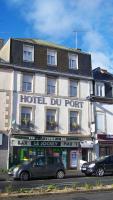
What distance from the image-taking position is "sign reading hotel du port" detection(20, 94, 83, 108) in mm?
33000

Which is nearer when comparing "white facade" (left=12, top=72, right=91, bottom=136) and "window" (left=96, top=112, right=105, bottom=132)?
"white facade" (left=12, top=72, right=91, bottom=136)

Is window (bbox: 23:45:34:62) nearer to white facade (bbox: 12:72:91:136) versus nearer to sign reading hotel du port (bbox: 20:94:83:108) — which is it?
white facade (bbox: 12:72:91:136)

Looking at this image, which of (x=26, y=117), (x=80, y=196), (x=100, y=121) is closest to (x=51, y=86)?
(x=26, y=117)

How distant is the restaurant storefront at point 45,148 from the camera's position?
3172cm

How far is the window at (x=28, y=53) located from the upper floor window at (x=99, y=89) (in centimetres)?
777

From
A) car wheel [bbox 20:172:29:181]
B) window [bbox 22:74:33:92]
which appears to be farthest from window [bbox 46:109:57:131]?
car wheel [bbox 20:172:29:181]

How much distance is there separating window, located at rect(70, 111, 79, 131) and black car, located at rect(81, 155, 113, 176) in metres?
7.48

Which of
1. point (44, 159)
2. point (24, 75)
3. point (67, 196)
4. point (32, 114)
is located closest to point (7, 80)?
point (24, 75)

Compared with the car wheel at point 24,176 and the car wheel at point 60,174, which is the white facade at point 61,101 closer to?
the car wheel at point 60,174

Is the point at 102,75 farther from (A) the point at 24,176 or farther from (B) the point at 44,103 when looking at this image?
(A) the point at 24,176

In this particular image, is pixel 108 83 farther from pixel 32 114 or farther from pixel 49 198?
pixel 49 198

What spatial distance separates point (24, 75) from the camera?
3331 centimetres

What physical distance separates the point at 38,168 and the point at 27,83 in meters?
10.9

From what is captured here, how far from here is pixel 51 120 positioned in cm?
3412
